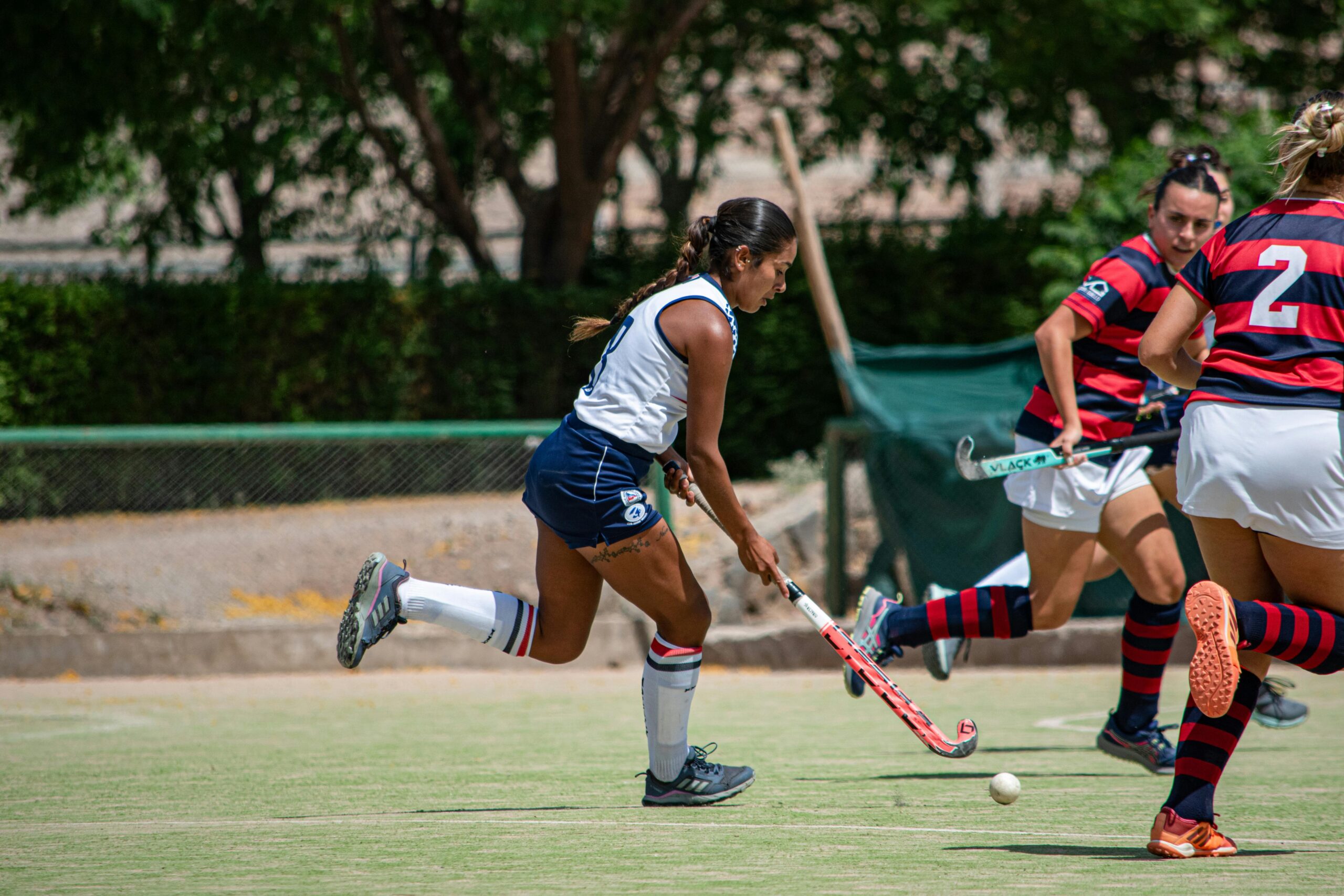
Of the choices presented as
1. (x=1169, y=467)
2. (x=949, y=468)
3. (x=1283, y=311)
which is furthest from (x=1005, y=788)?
(x=949, y=468)

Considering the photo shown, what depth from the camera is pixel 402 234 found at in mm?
19734

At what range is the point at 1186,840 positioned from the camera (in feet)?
12.0

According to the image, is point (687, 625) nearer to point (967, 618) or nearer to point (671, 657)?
point (671, 657)

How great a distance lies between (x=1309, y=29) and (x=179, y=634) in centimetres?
1522

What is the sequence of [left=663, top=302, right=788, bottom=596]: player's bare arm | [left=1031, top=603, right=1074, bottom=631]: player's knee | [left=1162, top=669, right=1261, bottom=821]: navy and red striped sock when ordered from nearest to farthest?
[left=1162, top=669, right=1261, bottom=821]: navy and red striped sock → [left=663, top=302, right=788, bottom=596]: player's bare arm → [left=1031, top=603, right=1074, bottom=631]: player's knee

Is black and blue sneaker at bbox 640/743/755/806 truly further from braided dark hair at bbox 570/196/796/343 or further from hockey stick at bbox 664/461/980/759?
braided dark hair at bbox 570/196/796/343

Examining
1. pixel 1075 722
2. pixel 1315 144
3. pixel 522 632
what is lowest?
pixel 1075 722

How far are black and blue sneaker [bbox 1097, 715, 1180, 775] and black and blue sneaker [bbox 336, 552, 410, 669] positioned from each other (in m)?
2.69

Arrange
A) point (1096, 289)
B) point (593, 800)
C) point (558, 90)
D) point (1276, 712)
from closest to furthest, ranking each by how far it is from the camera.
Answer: point (593, 800) → point (1096, 289) → point (1276, 712) → point (558, 90)

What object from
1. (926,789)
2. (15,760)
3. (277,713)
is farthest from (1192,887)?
(277,713)

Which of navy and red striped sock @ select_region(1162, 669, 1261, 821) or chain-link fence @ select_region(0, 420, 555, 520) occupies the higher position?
navy and red striped sock @ select_region(1162, 669, 1261, 821)

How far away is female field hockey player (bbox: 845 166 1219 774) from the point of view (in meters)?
5.53

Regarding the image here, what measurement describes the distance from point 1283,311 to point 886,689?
164 centimetres

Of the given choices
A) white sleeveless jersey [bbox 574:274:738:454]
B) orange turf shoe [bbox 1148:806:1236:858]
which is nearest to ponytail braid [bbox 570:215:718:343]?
white sleeveless jersey [bbox 574:274:738:454]
